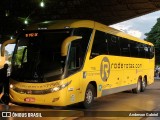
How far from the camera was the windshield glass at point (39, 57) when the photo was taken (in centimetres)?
1225

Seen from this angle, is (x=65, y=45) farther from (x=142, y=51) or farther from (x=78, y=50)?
(x=142, y=51)

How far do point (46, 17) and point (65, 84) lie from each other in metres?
33.1

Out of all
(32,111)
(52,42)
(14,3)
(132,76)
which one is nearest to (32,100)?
(32,111)

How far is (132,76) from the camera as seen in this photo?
19.4 metres

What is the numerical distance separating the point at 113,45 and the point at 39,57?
191 inches

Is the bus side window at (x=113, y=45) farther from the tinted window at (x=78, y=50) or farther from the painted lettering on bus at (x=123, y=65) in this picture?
the tinted window at (x=78, y=50)

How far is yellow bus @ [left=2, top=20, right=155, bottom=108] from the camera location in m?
12.2

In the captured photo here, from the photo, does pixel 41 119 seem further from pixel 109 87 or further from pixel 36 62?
pixel 109 87

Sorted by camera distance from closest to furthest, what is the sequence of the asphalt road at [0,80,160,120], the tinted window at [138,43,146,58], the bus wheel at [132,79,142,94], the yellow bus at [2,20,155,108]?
the asphalt road at [0,80,160,120] → the yellow bus at [2,20,155,108] → the bus wheel at [132,79,142,94] → the tinted window at [138,43,146,58]

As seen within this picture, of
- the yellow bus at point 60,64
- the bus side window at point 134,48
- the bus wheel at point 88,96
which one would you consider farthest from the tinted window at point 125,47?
the bus wheel at point 88,96

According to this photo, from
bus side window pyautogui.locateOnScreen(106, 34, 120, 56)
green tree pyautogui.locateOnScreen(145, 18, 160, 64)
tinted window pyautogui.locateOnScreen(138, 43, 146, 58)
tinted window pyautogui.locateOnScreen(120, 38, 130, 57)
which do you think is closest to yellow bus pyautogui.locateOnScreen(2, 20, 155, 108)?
bus side window pyautogui.locateOnScreen(106, 34, 120, 56)

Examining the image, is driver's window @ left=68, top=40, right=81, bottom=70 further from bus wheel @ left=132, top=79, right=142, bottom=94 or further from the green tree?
the green tree

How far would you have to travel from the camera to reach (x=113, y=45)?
16.4m

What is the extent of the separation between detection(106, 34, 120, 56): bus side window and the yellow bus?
1.59 feet
